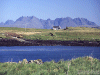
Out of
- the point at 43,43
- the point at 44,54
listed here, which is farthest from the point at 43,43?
the point at 44,54

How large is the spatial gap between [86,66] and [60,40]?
66.3 meters

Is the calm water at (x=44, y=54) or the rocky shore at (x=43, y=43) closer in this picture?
the calm water at (x=44, y=54)

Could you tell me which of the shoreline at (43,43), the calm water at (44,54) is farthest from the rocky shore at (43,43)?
the calm water at (44,54)

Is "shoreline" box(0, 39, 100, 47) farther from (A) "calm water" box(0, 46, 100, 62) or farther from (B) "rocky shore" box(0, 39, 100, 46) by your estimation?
(A) "calm water" box(0, 46, 100, 62)

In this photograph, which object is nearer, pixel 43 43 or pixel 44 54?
pixel 44 54

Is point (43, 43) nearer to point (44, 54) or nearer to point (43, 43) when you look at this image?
point (43, 43)

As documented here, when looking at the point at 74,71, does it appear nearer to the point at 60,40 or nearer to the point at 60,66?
the point at 60,66

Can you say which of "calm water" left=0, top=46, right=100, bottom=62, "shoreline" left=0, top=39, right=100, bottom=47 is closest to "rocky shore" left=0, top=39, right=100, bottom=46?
"shoreline" left=0, top=39, right=100, bottom=47

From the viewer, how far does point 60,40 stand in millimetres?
84312

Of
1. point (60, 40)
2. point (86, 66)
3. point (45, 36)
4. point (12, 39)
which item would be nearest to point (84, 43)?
point (60, 40)

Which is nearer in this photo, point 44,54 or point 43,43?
point 44,54

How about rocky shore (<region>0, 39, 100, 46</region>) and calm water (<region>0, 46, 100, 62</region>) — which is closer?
calm water (<region>0, 46, 100, 62</region>)

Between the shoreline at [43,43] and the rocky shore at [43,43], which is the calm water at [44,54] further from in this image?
the rocky shore at [43,43]

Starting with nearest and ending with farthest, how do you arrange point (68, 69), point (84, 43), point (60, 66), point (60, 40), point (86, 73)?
point (86, 73), point (68, 69), point (60, 66), point (84, 43), point (60, 40)
